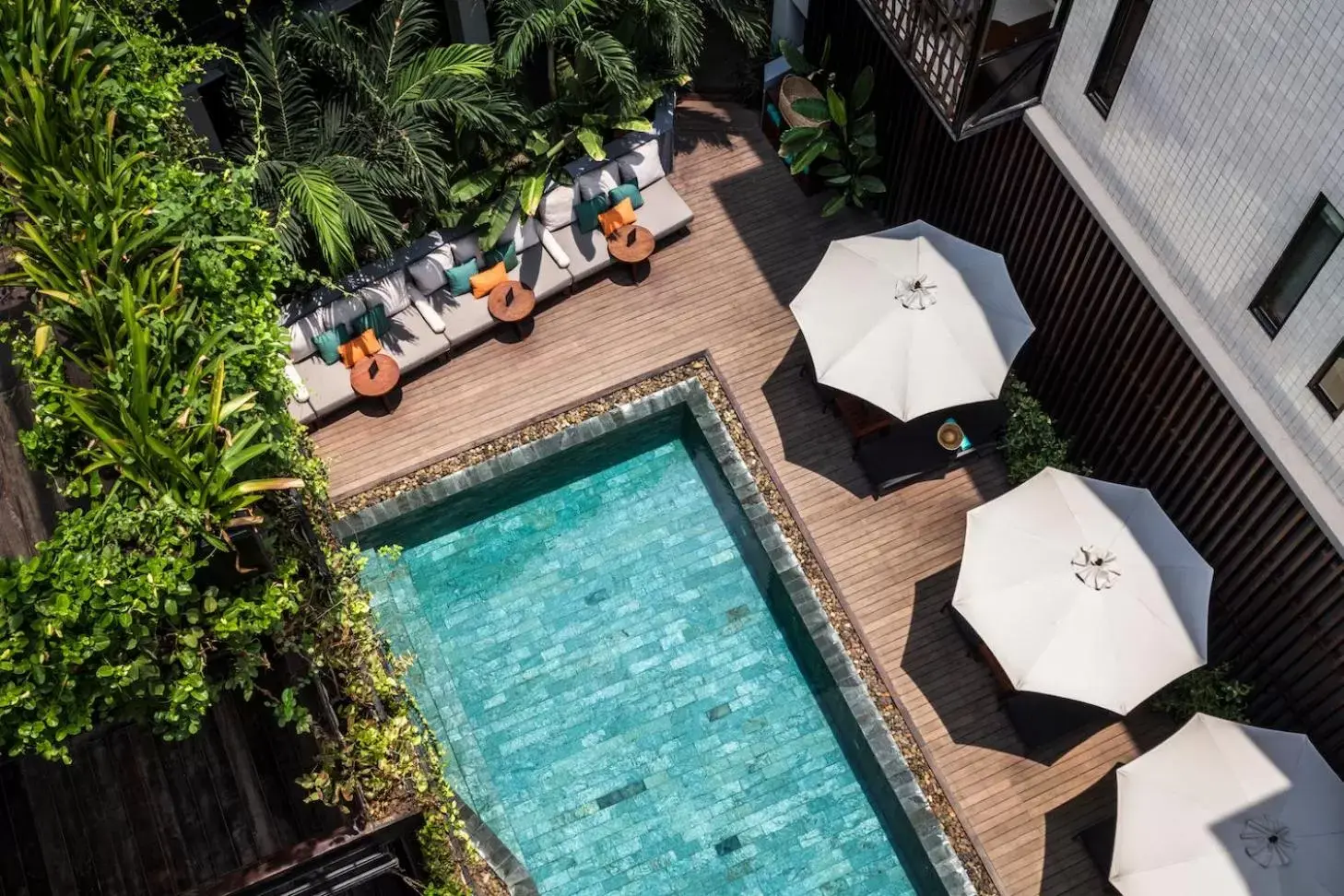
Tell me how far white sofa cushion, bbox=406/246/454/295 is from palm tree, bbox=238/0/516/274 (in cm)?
56

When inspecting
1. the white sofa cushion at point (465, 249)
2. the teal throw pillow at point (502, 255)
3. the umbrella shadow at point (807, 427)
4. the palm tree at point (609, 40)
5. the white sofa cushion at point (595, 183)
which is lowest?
the umbrella shadow at point (807, 427)

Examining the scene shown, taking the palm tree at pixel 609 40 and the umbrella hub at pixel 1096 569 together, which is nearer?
the umbrella hub at pixel 1096 569

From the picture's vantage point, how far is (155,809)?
11.1 metres

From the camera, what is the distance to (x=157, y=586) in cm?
854

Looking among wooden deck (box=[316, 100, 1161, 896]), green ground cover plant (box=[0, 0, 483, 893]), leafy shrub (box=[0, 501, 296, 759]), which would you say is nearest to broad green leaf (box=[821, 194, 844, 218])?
wooden deck (box=[316, 100, 1161, 896])

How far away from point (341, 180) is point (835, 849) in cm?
1050

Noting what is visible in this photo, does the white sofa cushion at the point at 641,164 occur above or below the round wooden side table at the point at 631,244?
above

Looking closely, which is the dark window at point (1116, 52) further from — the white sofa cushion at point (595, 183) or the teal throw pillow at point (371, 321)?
the teal throw pillow at point (371, 321)

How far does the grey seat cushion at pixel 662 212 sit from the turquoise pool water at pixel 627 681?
10.3 feet

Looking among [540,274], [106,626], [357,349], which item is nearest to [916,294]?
[540,274]

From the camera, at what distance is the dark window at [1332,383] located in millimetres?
11078

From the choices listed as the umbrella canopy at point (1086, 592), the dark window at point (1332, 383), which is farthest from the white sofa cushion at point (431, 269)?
the dark window at point (1332, 383)

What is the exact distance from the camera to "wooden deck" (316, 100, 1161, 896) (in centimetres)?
1395

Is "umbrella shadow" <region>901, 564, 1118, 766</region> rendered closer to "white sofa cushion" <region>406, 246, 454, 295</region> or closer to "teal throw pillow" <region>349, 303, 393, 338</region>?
"white sofa cushion" <region>406, 246, 454, 295</region>
